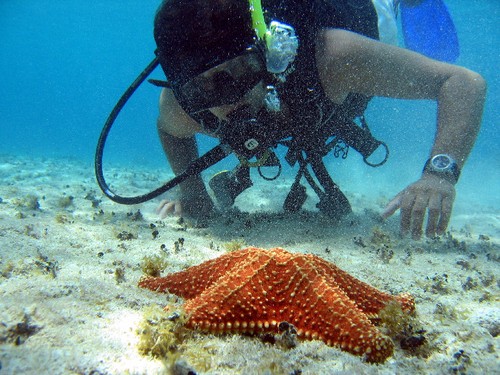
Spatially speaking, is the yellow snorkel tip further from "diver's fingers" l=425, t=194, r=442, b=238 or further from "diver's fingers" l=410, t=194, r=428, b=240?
"diver's fingers" l=425, t=194, r=442, b=238

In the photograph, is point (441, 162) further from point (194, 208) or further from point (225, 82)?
point (194, 208)

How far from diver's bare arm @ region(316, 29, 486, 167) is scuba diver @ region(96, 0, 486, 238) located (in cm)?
1

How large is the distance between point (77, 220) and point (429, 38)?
8.75 meters

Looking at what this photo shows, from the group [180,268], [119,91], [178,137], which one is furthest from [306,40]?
[119,91]

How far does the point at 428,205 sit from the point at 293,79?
2.16m

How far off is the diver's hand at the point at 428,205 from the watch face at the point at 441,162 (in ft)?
0.47

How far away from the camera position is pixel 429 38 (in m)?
7.61

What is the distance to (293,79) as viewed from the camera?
390 cm

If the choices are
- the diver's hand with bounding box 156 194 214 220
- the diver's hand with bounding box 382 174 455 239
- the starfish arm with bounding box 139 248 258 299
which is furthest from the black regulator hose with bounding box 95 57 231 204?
the diver's hand with bounding box 382 174 455 239

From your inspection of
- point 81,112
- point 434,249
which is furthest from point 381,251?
point 81,112

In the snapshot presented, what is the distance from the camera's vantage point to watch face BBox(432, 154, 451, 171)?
3.44m

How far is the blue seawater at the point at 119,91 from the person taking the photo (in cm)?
2781

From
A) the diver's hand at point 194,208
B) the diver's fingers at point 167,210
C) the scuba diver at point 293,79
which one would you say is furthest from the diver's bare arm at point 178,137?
the scuba diver at point 293,79

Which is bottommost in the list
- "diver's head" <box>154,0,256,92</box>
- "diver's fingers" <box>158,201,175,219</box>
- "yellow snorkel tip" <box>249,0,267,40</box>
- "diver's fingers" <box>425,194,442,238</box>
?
"diver's fingers" <box>158,201,175,219</box>
